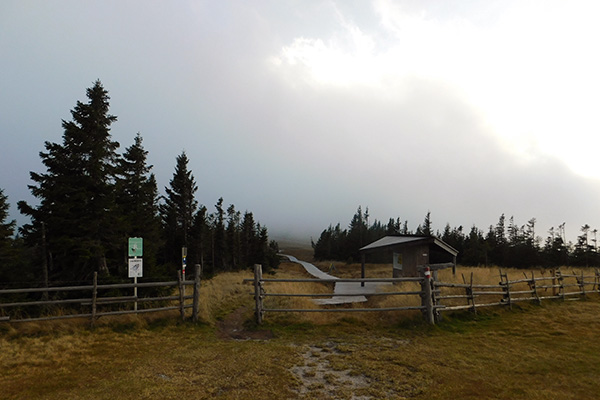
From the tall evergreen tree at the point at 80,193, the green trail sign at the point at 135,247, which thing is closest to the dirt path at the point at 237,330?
the green trail sign at the point at 135,247

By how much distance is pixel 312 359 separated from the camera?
652cm

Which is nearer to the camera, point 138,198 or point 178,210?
point 138,198

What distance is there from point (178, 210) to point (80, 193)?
2083 centimetres

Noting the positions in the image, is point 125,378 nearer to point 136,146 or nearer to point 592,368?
point 592,368

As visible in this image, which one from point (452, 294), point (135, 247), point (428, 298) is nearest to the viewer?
point (428, 298)

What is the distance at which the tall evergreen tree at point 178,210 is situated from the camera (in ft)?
112

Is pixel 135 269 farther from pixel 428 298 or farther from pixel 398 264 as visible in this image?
pixel 398 264

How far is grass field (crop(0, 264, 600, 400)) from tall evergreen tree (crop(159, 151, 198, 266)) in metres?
26.2

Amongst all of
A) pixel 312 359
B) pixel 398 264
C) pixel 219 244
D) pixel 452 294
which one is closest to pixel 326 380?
pixel 312 359

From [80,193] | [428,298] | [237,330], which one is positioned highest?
[80,193]

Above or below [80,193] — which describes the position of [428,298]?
below

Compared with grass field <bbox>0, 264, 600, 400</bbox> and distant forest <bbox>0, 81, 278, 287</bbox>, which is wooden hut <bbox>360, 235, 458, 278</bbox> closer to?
grass field <bbox>0, 264, 600, 400</bbox>

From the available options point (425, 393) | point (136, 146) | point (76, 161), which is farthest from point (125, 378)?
point (136, 146)

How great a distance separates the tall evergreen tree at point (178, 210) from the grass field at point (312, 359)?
26.2 meters
